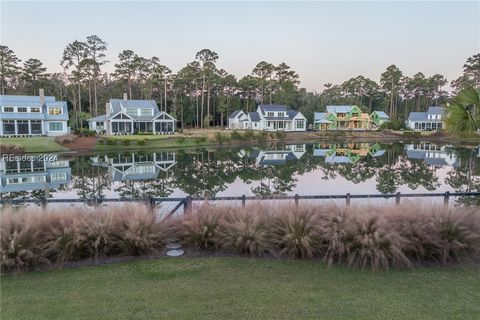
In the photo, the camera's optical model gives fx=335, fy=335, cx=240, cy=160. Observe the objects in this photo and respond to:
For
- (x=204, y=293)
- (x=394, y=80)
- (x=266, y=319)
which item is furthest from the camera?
(x=394, y=80)

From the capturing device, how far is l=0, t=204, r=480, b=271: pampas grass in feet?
17.9

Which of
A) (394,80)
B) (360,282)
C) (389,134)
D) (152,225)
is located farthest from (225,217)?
(394,80)

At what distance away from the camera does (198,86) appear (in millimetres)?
75188

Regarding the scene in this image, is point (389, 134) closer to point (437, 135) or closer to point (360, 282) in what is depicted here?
point (437, 135)

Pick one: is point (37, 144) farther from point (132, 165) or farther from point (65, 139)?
point (132, 165)

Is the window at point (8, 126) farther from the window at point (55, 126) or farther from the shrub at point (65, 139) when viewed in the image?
the shrub at point (65, 139)

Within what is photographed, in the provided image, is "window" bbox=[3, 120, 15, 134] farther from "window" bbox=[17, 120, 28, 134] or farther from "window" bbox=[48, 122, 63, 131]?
"window" bbox=[48, 122, 63, 131]

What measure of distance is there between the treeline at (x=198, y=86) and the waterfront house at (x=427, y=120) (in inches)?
260

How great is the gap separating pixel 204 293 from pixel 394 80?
3584 inches

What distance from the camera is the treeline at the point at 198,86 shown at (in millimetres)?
59875

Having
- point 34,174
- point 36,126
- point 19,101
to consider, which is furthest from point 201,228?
point 19,101

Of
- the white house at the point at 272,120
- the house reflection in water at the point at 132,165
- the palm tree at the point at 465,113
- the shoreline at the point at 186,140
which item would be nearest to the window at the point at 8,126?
the shoreline at the point at 186,140

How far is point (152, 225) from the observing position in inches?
247

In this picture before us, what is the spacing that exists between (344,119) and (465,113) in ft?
222
